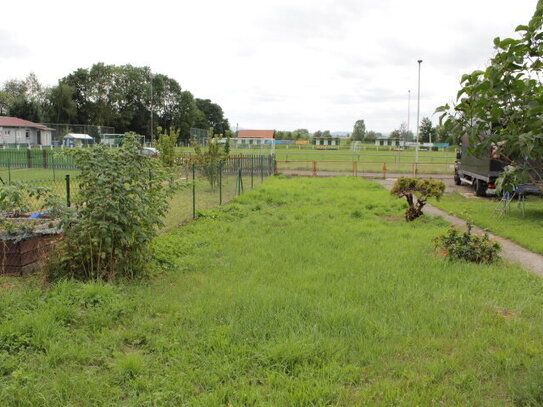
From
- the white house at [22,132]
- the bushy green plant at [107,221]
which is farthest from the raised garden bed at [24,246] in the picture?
the white house at [22,132]

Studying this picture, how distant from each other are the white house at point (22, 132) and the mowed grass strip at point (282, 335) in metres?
48.1

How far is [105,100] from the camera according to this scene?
78.7 metres

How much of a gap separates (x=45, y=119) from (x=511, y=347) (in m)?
75.5

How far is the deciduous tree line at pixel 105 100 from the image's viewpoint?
69.2 metres

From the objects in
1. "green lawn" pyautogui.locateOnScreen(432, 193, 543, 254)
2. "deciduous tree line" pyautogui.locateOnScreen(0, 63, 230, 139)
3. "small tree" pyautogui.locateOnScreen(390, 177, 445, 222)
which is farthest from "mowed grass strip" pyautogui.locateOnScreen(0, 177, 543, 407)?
"deciduous tree line" pyautogui.locateOnScreen(0, 63, 230, 139)

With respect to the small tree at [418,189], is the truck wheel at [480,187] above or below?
below

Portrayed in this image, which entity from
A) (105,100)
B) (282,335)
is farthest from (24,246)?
(105,100)

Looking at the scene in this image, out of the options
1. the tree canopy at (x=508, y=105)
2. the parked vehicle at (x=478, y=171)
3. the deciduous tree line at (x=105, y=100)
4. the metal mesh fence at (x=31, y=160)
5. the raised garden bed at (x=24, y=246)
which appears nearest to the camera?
the tree canopy at (x=508, y=105)

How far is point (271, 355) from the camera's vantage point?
151 inches

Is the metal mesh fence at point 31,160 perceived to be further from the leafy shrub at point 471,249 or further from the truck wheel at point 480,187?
the leafy shrub at point 471,249

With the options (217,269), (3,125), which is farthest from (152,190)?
(3,125)

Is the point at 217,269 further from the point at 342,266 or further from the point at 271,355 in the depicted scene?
the point at 271,355

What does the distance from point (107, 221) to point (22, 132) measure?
55592 mm

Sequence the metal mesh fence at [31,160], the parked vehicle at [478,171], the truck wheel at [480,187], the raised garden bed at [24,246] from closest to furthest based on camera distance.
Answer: the raised garden bed at [24,246]
the parked vehicle at [478,171]
the truck wheel at [480,187]
the metal mesh fence at [31,160]
